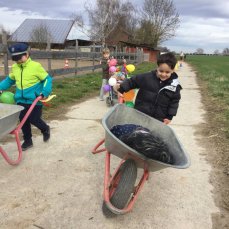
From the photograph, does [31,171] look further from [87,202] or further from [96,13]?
[96,13]

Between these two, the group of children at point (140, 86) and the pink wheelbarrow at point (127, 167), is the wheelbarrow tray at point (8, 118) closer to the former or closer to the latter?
the group of children at point (140, 86)

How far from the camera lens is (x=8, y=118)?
354 centimetres

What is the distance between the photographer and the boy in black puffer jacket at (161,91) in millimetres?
3664

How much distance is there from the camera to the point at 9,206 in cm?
316

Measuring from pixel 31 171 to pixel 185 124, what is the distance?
3664 mm

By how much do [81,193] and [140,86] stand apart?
1335 millimetres

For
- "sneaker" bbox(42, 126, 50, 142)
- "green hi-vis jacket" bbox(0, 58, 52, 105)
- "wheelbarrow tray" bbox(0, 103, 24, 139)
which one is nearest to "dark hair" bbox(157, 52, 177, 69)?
"green hi-vis jacket" bbox(0, 58, 52, 105)

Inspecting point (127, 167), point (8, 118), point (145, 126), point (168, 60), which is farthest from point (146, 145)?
point (8, 118)

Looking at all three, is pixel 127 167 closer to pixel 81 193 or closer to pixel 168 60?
pixel 81 193

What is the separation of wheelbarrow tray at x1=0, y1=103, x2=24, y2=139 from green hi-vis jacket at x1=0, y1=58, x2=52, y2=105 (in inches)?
21.2

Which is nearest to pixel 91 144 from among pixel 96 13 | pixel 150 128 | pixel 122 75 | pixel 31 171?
pixel 31 171

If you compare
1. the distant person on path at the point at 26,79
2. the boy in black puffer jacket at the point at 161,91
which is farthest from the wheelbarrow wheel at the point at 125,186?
the distant person on path at the point at 26,79

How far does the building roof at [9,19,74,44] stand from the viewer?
51000 mm

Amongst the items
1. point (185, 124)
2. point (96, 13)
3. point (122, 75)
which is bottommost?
point (185, 124)
